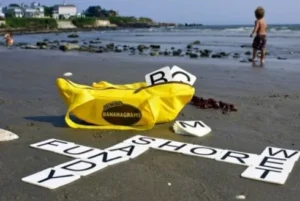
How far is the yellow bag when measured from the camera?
541cm

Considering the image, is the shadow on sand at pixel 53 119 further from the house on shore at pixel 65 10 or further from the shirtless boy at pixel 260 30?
the house on shore at pixel 65 10

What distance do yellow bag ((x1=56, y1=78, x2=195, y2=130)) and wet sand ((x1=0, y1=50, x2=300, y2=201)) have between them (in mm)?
172

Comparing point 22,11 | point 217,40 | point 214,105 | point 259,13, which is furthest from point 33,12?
point 214,105

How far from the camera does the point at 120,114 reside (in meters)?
5.45

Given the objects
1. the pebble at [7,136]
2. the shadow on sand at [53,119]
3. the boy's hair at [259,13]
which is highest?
the boy's hair at [259,13]

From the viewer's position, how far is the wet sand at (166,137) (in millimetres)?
3568

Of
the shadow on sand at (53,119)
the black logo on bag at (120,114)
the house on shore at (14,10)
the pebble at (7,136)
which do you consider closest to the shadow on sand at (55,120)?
the shadow on sand at (53,119)

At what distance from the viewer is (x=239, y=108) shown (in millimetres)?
6914

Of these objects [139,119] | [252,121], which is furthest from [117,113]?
[252,121]

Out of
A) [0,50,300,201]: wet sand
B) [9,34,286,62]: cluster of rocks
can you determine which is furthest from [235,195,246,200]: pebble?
[9,34,286,62]: cluster of rocks

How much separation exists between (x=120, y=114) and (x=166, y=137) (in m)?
0.68

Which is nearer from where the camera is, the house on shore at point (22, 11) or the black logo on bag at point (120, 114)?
the black logo on bag at point (120, 114)

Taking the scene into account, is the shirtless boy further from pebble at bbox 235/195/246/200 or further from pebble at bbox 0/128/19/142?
pebble at bbox 235/195/246/200

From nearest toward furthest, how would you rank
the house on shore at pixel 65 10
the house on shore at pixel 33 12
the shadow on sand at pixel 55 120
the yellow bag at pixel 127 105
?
the yellow bag at pixel 127 105 → the shadow on sand at pixel 55 120 → the house on shore at pixel 33 12 → the house on shore at pixel 65 10
